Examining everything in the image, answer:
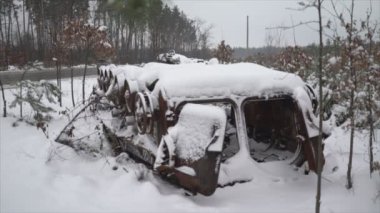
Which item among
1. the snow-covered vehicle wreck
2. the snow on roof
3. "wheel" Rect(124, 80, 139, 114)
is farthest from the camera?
"wheel" Rect(124, 80, 139, 114)

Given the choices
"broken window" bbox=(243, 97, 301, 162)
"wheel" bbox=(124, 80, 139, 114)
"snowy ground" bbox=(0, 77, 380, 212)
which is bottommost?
"snowy ground" bbox=(0, 77, 380, 212)

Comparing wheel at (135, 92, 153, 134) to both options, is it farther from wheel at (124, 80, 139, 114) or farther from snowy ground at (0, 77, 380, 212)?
snowy ground at (0, 77, 380, 212)

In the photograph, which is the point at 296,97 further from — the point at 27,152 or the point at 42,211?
the point at 27,152

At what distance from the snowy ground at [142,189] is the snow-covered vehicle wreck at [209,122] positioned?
0.60 feet

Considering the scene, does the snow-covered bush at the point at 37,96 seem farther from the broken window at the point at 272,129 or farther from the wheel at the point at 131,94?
the broken window at the point at 272,129

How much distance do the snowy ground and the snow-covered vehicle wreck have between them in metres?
0.18

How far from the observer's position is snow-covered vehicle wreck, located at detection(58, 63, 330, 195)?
3936 mm

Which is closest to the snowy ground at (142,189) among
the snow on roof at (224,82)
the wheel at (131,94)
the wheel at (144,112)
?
the wheel at (144,112)

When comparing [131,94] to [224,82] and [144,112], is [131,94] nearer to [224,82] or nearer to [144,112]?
[144,112]

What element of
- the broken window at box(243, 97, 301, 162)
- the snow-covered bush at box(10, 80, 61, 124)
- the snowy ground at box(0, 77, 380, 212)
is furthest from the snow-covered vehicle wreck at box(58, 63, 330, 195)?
the snow-covered bush at box(10, 80, 61, 124)

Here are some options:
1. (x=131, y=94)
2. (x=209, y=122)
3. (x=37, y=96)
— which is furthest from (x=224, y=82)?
(x=37, y=96)

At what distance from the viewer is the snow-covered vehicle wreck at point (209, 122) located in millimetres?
3936

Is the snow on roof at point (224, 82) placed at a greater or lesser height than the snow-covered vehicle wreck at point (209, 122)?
greater

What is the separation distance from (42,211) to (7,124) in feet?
12.5
